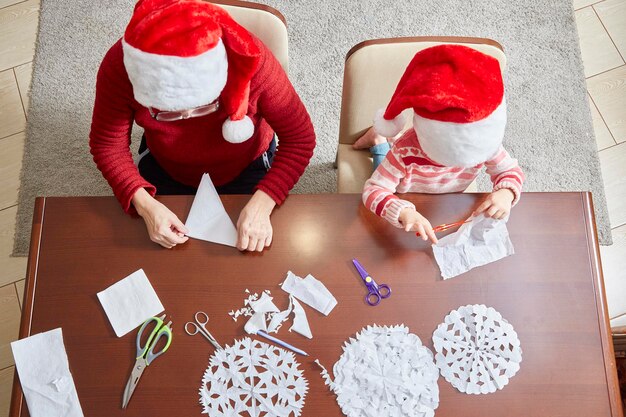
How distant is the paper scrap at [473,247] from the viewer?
1001 millimetres

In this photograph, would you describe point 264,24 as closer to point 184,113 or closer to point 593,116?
point 184,113

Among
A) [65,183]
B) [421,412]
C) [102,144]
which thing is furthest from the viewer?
[65,183]

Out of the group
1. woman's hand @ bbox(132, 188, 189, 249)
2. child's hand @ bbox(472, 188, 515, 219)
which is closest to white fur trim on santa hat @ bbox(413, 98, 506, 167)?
child's hand @ bbox(472, 188, 515, 219)

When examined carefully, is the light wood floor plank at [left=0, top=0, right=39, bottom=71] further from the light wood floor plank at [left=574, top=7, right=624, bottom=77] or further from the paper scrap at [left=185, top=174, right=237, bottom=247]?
the light wood floor plank at [left=574, top=7, right=624, bottom=77]

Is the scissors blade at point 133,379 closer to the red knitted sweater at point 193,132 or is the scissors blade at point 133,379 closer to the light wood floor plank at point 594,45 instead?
the red knitted sweater at point 193,132

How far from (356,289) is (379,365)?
0.46ft

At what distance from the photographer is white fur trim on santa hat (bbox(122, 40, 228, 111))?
0.80 metres

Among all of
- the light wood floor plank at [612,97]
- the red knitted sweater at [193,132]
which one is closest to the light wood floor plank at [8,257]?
the red knitted sweater at [193,132]

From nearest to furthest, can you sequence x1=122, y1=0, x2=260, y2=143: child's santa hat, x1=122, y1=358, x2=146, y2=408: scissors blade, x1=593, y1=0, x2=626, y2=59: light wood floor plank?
1. x1=122, y1=0, x2=260, y2=143: child's santa hat
2. x1=122, y1=358, x2=146, y2=408: scissors blade
3. x1=593, y1=0, x2=626, y2=59: light wood floor plank

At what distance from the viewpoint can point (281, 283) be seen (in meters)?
1.00

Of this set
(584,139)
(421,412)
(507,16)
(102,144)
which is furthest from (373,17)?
(421,412)

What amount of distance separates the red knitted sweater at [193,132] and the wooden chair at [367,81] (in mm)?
134

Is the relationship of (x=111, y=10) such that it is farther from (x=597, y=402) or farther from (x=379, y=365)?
(x=597, y=402)

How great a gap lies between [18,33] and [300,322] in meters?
1.60
